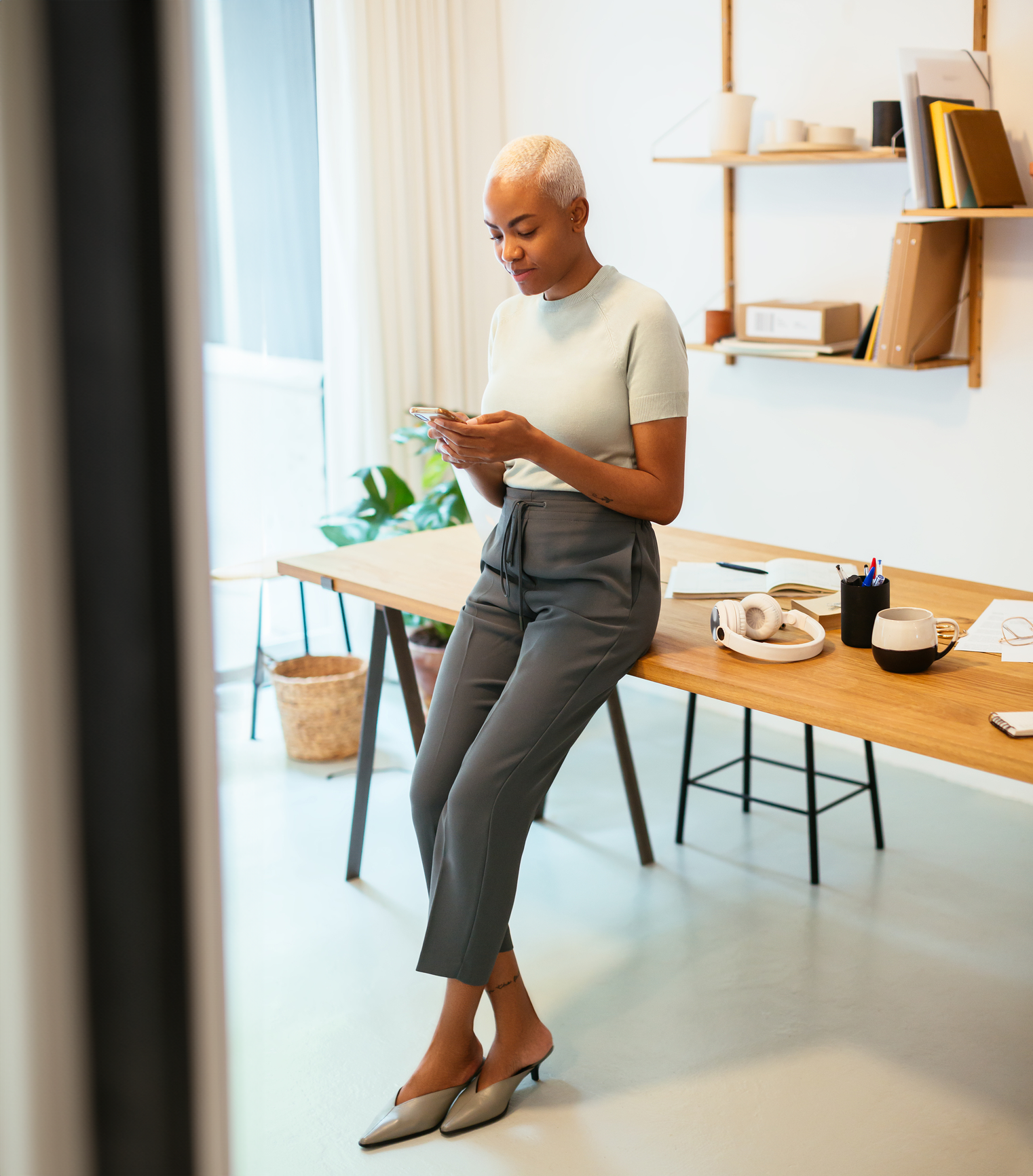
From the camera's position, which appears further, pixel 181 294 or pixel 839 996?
pixel 839 996

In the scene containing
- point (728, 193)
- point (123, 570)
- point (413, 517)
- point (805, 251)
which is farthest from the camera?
point (413, 517)

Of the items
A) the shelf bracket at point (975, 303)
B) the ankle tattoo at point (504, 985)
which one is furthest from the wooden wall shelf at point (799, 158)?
the ankle tattoo at point (504, 985)

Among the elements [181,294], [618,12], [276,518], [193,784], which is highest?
[618,12]

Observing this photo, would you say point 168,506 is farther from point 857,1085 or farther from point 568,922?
point 568,922

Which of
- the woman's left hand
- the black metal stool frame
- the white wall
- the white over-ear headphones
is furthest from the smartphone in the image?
the white wall

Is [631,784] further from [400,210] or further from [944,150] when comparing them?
[400,210]

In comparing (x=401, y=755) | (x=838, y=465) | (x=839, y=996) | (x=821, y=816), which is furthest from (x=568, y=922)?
(x=838, y=465)

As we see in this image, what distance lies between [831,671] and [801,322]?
5.10 ft

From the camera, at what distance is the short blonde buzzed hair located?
167 cm

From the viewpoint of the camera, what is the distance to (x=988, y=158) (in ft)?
8.16

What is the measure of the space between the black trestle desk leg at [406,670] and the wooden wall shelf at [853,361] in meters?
1.29

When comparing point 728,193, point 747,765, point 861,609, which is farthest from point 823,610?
point 728,193

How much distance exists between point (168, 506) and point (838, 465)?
10.2ft

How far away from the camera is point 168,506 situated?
0.23 meters
